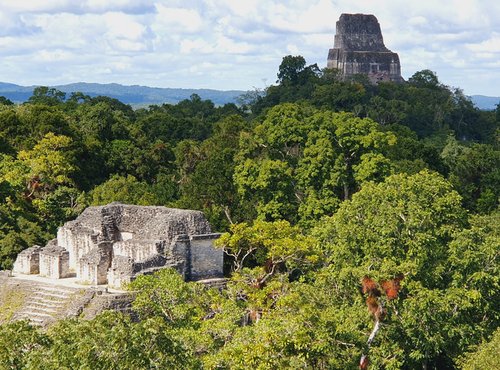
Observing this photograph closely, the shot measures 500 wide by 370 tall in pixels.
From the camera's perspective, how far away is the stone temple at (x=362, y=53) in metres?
92.4

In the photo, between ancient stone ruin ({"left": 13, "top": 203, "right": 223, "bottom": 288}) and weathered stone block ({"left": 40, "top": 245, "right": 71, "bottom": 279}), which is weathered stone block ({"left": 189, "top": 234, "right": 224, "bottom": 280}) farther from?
weathered stone block ({"left": 40, "top": 245, "right": 71, "bottom": 279})

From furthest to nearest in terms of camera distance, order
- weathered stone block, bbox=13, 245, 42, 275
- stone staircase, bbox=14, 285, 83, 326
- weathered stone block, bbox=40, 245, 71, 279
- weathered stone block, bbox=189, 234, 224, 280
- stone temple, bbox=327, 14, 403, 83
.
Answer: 1. stone temple, bbox=327, 14, 403, 83
2. weathered stone block, bbox=13, 245, 42, 275
3. weathered stone block, bbox=40, 245, 71, 279
4. weathered stone block, bbox=189, 234, 224, 280
5. stone staircase, bbox=14, 285, 83, 326

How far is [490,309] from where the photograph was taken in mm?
21406

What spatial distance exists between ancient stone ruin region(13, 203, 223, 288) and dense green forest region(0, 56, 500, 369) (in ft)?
3.21

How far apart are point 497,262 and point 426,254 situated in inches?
68.5

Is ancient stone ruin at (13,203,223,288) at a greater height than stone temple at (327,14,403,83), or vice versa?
stone temple at (327,14,403,83)

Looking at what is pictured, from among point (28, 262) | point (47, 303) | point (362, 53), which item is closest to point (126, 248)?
point (47, 303)

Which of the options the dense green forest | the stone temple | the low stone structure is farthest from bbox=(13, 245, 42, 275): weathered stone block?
the stone temple

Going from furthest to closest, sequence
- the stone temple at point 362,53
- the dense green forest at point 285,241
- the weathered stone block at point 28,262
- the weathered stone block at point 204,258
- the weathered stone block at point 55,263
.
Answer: the stone temple at point 362,53 → the weathered stone block at point 28,262 → the weathered stone block at point 55,263 → the weathered stone block at point 204,258 → the dense green forest at point 285,241

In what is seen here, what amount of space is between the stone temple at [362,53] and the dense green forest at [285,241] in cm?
4831

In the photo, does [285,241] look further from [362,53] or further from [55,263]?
[362,53]

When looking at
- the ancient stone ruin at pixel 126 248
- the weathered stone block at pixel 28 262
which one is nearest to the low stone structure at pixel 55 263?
the ancient stone ruin at pixel 126 248

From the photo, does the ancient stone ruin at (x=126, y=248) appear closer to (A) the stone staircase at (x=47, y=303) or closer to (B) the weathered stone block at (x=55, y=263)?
(B) the weathered stone block at (x=55, y=263)

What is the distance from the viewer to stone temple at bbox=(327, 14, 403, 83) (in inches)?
3639
